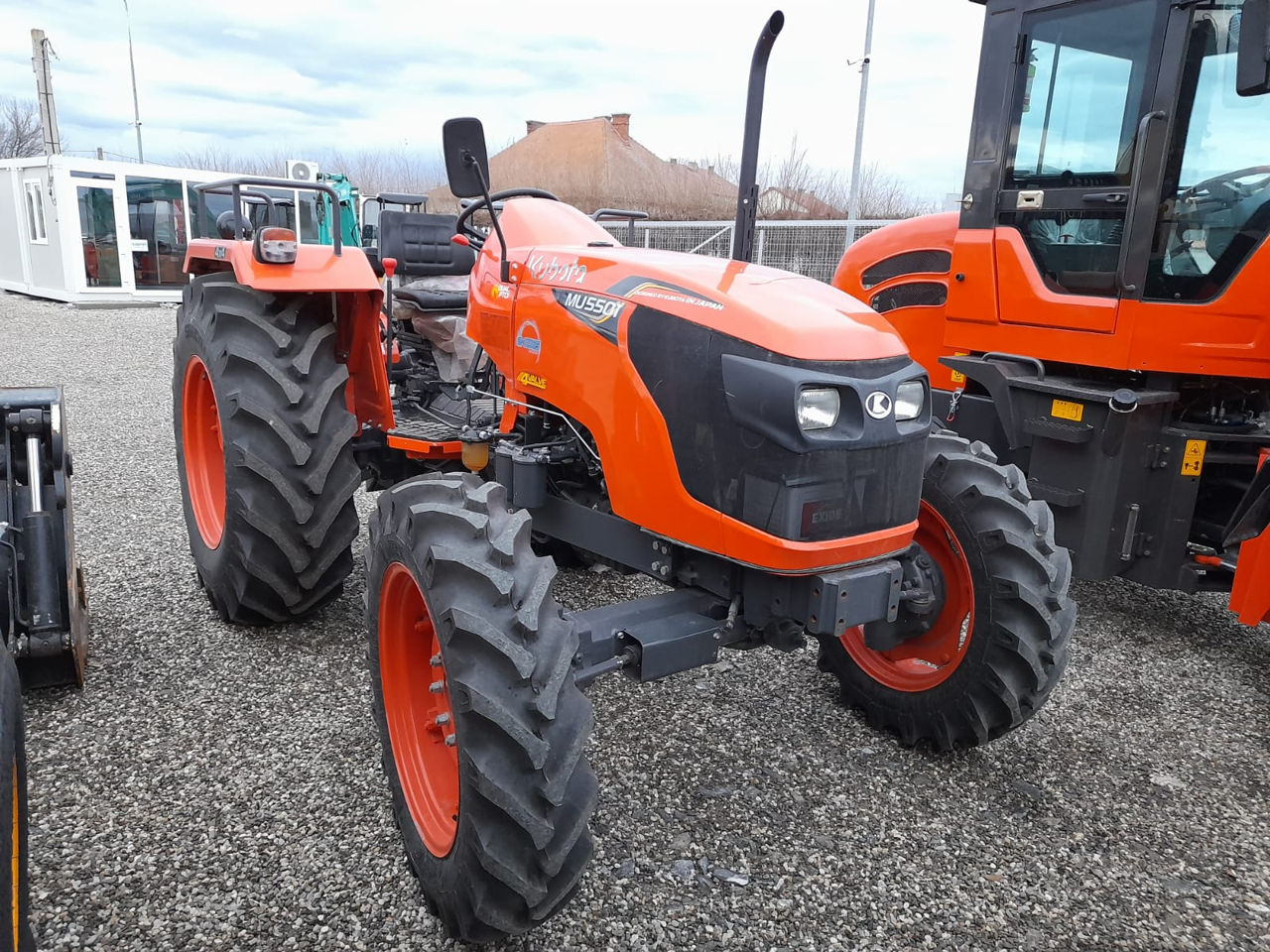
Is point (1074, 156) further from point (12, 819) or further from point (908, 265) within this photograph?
point (12, 819)

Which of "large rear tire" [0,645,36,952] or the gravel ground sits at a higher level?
"large rear tire" [0,645,36,952]

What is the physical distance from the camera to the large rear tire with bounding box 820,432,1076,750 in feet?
8.26

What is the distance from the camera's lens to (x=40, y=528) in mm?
2676

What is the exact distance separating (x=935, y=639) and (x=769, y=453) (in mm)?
1157

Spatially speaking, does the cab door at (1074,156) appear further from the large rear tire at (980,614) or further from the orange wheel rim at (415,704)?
the orange wheel rim at (415,704)

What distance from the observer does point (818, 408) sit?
6.45 ft

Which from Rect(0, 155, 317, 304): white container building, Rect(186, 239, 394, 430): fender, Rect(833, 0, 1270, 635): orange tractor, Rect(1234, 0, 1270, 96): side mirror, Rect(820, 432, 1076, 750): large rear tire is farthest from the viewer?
Rect(0, 155, 317, 304): white container building

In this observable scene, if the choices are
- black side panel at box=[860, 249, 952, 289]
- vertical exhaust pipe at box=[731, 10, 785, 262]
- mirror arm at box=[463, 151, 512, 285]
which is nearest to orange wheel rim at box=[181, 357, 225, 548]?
mirror arm at box=[463, 151, 512, 285]

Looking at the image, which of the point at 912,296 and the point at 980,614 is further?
the point at 912,296

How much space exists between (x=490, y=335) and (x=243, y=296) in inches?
42.9

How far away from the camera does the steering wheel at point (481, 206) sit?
8.65 ft

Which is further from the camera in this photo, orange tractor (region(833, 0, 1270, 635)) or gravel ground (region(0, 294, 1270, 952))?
orange tractor (region(833, 0, 1270, 635))

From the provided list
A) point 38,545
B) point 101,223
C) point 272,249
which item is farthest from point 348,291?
point 101,223

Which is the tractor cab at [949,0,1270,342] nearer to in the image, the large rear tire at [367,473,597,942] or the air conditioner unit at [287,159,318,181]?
the large rear tire at [367,473,597,942]
